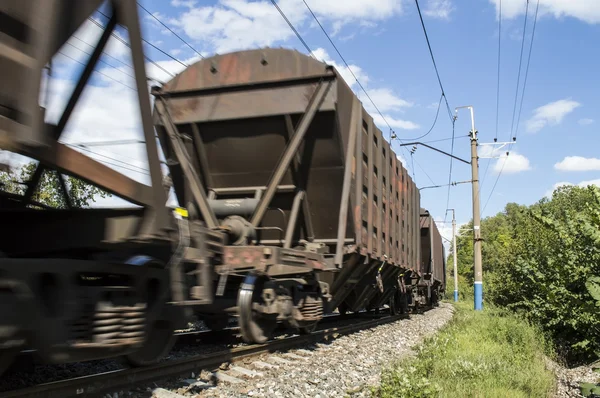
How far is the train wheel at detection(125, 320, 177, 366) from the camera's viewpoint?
4625 mm

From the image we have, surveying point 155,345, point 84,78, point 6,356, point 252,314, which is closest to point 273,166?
point 252,314

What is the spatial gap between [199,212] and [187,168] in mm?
698

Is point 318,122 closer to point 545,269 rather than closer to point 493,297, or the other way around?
point 545,269

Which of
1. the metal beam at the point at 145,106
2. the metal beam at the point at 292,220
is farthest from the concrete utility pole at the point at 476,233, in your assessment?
the metal beam at the point at 145,106

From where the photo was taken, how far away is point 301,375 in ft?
17.8

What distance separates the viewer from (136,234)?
3.46 meters

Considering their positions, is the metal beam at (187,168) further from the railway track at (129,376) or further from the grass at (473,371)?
the grass at (473,371)

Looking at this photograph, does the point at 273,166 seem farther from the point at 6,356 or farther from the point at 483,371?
the point at 6,356

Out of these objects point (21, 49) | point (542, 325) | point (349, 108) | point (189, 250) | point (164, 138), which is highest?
point (349, 108)

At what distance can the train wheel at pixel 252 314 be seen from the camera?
6297 millimetres

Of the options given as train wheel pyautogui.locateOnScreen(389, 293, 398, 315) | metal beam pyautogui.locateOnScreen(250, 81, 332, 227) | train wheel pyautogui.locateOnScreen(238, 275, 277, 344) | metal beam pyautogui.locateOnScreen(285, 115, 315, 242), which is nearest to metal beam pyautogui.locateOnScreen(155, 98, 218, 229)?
metal beam pyautogui.locateOnScreen(250, 81, 332, 227)

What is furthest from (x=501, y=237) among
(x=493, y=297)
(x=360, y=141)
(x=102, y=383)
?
(x=102, y=383)

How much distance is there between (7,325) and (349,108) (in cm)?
613

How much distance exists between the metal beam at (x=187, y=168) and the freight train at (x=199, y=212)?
0.08ft
